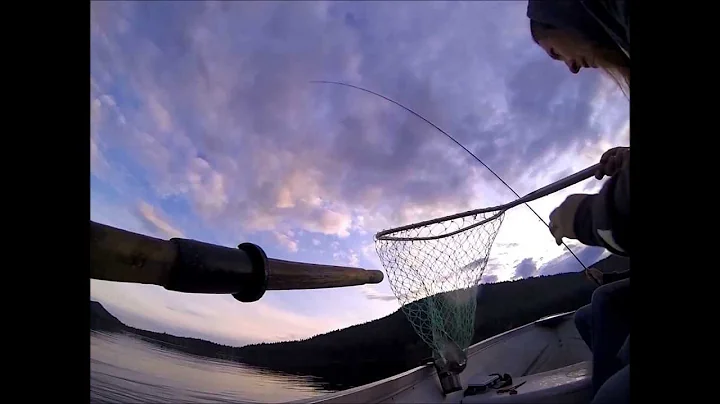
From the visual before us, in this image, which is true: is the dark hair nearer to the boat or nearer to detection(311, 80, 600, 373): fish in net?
detection(311, 80, 600, 373): fish in net

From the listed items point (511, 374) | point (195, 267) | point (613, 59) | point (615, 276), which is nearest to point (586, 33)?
point (613, 59)

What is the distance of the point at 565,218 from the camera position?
1.00 metres

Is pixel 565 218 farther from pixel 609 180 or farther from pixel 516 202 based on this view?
pixel 516 202

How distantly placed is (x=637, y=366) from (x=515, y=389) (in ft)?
2.78

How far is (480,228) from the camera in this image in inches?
57.8

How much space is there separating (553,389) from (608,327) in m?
0.36

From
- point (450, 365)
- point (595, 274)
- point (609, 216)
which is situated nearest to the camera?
point (609, 216)

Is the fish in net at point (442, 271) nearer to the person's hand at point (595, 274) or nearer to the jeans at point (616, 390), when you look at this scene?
the person's hand at point (595, 274)

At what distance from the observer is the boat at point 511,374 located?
4.34ft

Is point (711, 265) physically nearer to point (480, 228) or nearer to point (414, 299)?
point (480, 228)

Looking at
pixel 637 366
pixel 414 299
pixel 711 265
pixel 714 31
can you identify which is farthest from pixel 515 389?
pixel 714 31

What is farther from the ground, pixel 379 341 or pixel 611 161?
pixel 611 161

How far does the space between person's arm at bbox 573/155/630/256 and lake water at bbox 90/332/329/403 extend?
101 centimetres

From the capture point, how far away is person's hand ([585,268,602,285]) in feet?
3.55
